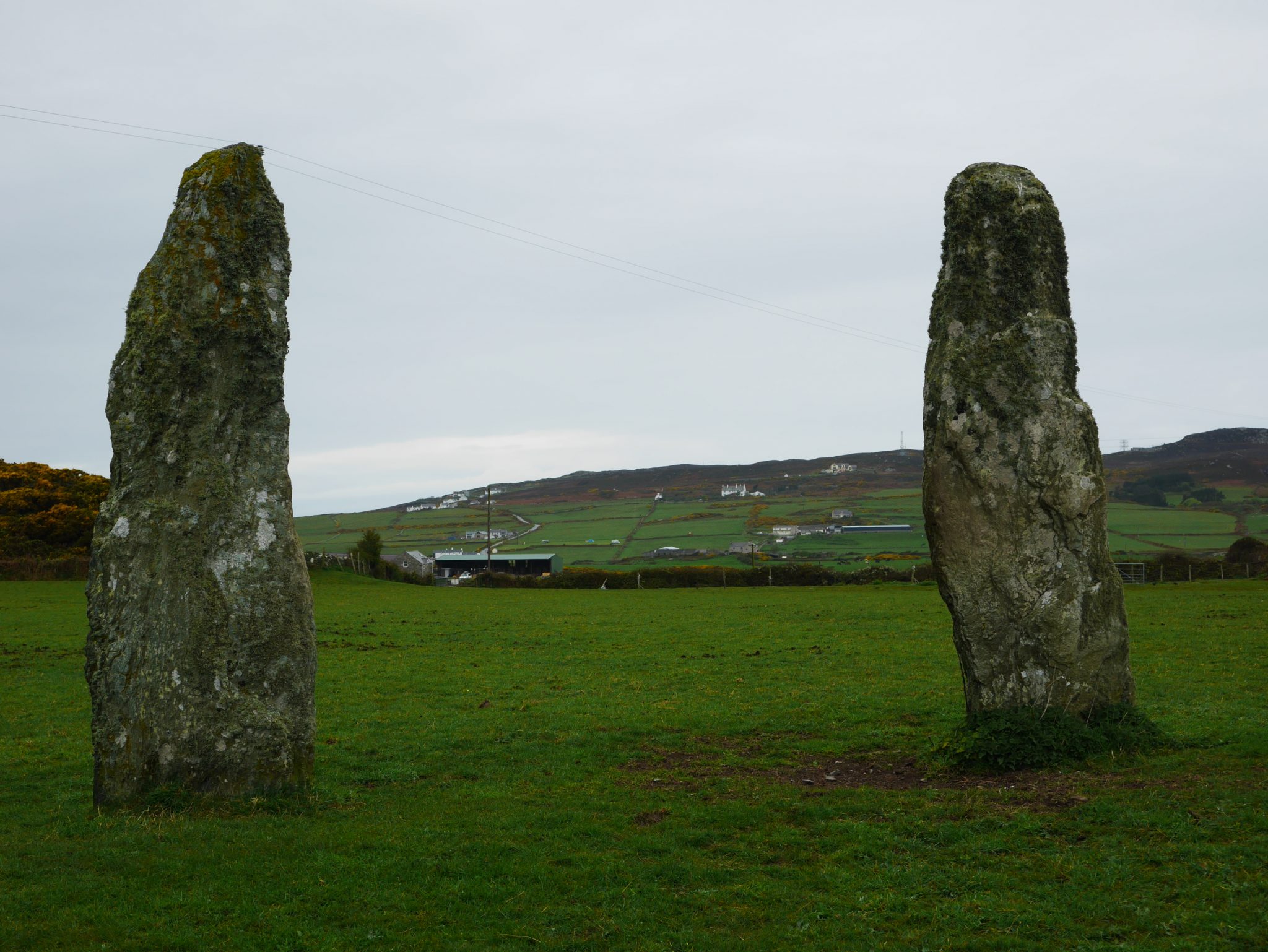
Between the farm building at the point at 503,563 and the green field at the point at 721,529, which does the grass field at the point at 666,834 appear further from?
the farm building at the point at 503,563

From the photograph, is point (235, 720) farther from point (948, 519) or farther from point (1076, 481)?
point (1076, 481)

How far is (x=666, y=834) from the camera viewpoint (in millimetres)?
10898

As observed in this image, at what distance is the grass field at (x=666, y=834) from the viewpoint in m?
8.30

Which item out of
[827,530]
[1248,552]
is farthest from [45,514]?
[827,530]

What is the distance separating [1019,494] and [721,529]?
127415 mm

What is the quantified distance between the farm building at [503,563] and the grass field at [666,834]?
85675 mm

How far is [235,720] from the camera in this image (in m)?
11.8

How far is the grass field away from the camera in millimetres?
8297

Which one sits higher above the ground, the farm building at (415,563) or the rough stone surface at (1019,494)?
the rough stone surface at (1019,494)

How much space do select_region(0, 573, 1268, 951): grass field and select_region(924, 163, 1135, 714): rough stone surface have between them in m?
1.44

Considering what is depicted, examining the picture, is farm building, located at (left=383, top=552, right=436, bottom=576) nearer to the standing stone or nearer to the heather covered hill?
the heather covered hill

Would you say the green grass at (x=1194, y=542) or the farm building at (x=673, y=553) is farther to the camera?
the farm building at (x=673, y=553)

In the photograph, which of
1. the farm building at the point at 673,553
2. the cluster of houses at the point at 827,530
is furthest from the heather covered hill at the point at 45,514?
the cluster of houses at the point at 827,530

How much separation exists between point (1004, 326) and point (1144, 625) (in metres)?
19.4
